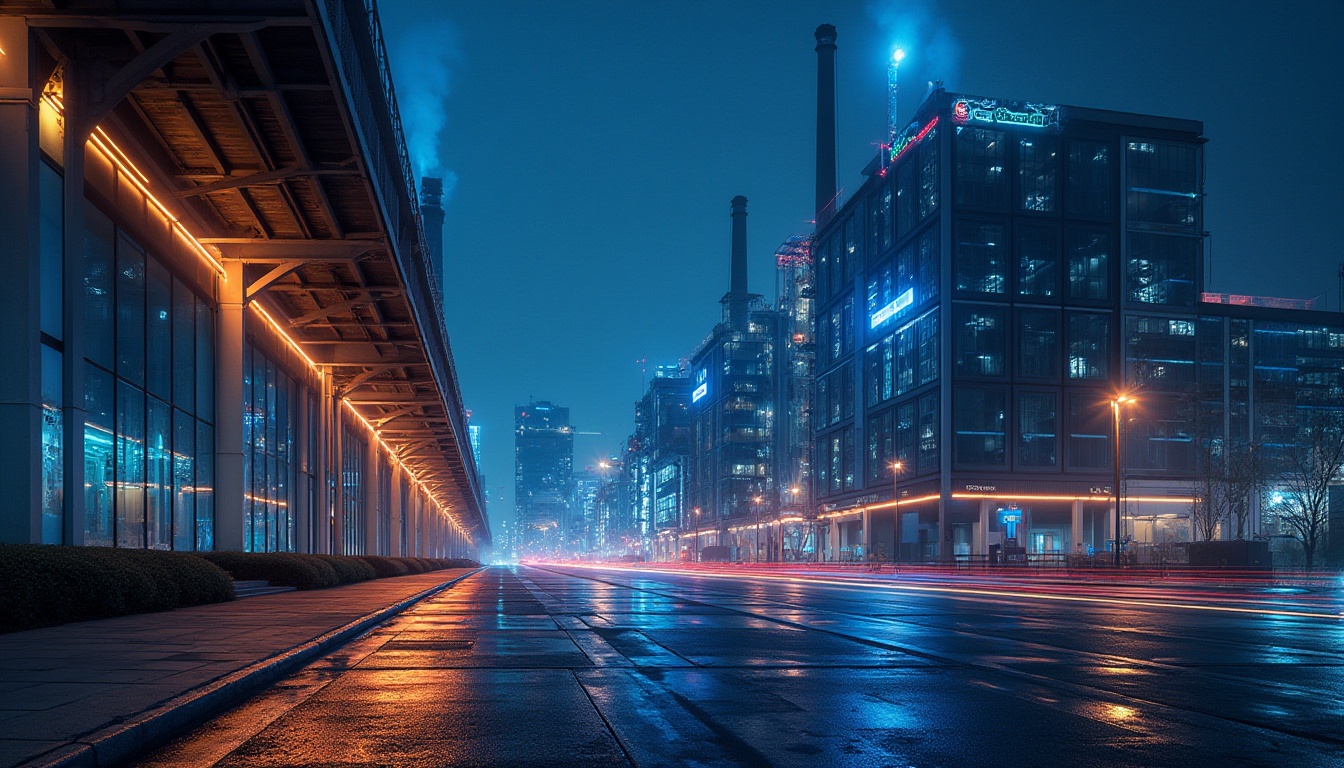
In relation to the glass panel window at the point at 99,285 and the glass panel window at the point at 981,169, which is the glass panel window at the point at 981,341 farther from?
the glass panel window at the point at 99,285

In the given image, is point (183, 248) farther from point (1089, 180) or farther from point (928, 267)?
point (1089, 180)

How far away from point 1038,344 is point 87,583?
85.4m

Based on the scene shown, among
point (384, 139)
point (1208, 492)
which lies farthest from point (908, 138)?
point (384, 139)

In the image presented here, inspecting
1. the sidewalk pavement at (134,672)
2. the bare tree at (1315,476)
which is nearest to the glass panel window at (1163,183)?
the bare tree at (1315,476)

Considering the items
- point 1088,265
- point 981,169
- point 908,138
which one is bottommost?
point 1088,265

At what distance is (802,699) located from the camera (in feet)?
29.9

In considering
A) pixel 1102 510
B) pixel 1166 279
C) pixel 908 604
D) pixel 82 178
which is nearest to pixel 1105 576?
pixel 908 604

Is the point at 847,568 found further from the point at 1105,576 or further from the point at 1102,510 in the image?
the point at 1105,576

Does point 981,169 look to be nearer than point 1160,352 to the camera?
Yes

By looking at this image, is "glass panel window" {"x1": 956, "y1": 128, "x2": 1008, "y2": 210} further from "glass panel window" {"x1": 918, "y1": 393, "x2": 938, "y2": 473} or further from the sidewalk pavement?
the sidewalk pavement

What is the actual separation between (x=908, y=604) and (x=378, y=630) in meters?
13.0

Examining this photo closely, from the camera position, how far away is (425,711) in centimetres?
849

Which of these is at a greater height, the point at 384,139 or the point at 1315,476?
the point at 384,139

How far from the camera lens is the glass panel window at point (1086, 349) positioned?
300ft
